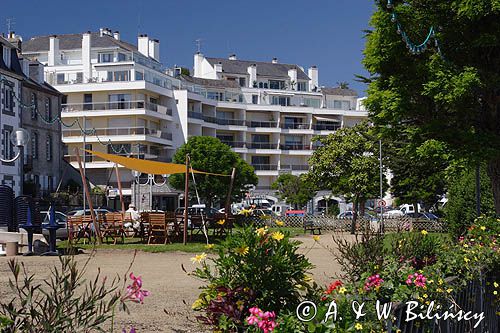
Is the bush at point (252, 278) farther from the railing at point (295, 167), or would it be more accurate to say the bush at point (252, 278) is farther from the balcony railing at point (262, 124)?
the railing at point (295, 167)

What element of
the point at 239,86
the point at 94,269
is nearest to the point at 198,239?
the point at 94,269

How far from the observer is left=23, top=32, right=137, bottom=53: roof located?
70750 millimetres

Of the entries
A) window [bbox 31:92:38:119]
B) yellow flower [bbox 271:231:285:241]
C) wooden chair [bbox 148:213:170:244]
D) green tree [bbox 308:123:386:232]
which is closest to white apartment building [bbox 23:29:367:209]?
window [bbox 31:92:38:119]

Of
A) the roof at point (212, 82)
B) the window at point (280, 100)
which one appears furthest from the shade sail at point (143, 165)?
the window at point (280, 100)

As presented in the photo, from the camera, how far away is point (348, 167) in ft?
142

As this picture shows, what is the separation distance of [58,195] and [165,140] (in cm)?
2294

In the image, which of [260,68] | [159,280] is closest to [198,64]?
[260,68]

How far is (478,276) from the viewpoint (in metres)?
6.64

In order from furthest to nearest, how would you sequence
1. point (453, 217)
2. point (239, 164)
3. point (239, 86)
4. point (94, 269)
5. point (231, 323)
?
1. point (239, 86)
2. point (239, 164)
3. point (453, 217)
4. point (94, 269)
5. point (231, 323)

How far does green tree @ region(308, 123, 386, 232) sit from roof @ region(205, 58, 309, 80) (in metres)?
47.3

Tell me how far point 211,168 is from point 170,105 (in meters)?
19.9

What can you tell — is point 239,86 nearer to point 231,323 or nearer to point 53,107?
point 53,107

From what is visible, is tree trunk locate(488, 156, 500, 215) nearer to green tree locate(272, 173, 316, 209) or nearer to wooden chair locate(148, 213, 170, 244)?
wooden chair locate(148, 213, 170, 244)

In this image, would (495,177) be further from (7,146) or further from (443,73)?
(7,146)
